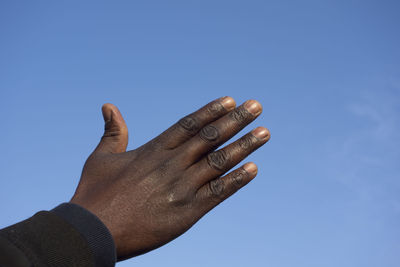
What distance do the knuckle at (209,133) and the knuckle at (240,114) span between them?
226 mm

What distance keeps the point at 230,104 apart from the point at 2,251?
241cm

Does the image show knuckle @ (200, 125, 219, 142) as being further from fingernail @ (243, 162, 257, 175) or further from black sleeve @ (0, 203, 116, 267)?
black sleeve @ (0, 203, 116, 267)

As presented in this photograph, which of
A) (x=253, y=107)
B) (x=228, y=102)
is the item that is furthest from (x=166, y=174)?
(x=253, y=107)

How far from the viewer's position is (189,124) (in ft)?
12.8

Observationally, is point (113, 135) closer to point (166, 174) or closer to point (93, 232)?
point (166, 174)

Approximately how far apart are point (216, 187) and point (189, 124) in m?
0.64

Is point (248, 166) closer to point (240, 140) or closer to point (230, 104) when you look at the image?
point (240, 140)

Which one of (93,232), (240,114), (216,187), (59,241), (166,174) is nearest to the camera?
(59,241)

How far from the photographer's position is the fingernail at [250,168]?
12.9ft

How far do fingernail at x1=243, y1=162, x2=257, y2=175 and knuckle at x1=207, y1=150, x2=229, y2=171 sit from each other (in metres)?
0.22

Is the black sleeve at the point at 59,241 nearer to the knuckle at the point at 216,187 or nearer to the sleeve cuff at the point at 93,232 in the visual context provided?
the sleeve cuff at the point at 93,232

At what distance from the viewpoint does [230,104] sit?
159 inches

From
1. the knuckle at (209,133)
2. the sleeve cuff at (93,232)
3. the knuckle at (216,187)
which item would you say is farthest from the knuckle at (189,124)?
the sleeve cuff at (93,232)

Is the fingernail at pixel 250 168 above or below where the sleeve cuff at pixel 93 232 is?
above
